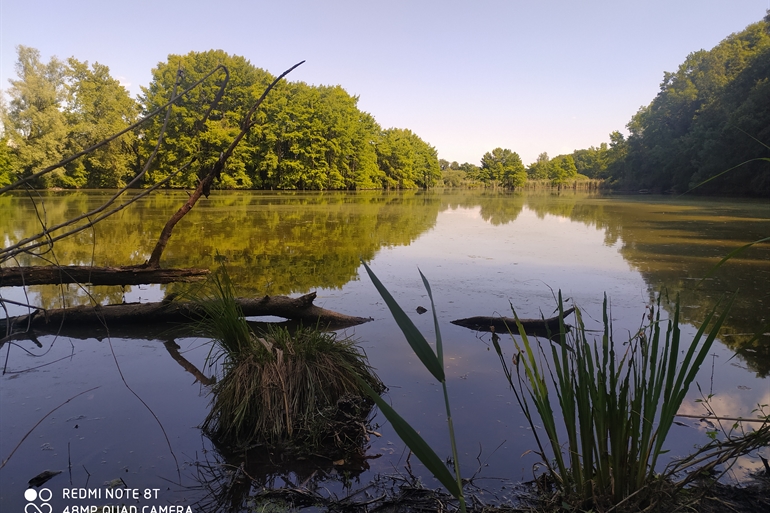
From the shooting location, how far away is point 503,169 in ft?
299

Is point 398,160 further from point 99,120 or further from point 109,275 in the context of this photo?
point 109,275

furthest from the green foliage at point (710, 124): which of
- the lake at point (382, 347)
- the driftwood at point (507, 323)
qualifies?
the driftwood at point (507, 323)

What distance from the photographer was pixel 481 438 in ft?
8.86

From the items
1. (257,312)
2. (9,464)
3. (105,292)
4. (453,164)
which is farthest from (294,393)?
(453,164)

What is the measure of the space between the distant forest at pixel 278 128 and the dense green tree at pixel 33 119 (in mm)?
66

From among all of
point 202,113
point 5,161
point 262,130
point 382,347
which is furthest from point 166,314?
point 262,130

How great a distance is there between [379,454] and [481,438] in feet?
1.80

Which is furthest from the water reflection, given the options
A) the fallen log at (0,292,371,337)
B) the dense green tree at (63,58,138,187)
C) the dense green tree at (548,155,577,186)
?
the dense green tree at (548,155,577,186)

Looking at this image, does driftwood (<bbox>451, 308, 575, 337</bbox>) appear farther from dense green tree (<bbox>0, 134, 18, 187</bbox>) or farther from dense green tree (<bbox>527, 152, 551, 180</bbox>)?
dense green tree (<bbox>527, 152, 551, 180</bbox>)

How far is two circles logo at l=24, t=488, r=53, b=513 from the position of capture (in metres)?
2.12

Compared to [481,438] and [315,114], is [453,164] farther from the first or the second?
[481,438]

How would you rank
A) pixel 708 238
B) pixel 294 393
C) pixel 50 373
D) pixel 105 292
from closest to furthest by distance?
pixel 294 393 → pixel 50 373 → pixel 105 292 → pixel 708 238

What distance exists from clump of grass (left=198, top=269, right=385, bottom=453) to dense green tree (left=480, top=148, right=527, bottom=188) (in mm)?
90209

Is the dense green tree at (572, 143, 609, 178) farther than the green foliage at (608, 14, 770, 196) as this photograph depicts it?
Yes
